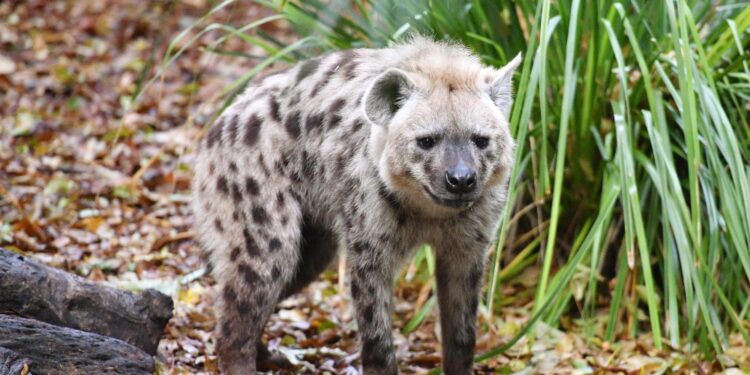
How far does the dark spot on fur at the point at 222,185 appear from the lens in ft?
15.7

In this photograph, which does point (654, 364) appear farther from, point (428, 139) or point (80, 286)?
point (80, 286)

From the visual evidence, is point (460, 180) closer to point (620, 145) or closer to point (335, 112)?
point (335, 112)

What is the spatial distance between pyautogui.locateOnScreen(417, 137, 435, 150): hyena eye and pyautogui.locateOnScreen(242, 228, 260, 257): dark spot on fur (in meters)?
1.05

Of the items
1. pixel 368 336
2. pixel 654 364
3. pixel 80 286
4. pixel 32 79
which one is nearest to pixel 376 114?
pixel 368 336

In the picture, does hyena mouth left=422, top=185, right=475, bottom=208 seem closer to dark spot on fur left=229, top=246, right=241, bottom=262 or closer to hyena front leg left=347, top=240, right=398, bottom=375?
hyena front leg left=347, top=240, right=398, bottom=375

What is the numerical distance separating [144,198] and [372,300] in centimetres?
307

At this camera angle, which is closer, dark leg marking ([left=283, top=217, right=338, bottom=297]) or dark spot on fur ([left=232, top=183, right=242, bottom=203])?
dark spot on fur ([left=232, top=183, right=242, bottom=203])

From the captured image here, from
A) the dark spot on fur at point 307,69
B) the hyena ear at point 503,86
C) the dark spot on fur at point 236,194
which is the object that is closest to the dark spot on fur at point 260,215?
the dark spot on fur at point 236,194

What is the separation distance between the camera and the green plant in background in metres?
4.83

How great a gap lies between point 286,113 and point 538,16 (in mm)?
1273

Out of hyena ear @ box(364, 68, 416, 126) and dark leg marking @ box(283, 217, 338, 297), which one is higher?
hyena ear @ box(364, 68, 416, 126)

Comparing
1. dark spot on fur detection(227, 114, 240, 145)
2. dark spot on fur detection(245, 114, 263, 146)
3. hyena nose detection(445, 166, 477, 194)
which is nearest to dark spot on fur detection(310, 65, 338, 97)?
dark spot on fur detection(245, 114, 263, 146)

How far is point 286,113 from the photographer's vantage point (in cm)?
480

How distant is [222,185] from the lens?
4.80 meters
